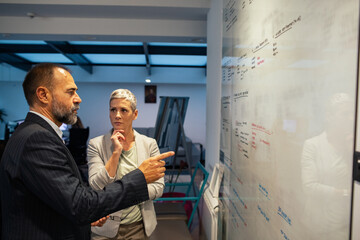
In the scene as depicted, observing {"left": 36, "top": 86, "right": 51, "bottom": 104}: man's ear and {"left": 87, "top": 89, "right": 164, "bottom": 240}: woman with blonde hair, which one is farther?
→ {"left": 87, "top": 89, "right": 164, "bottom": 240}: woman with blonde hair

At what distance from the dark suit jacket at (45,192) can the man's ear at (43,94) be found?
3.8 inches

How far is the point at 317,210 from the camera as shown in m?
0.74

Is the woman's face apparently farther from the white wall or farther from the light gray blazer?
the white wall

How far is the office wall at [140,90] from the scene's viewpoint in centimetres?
786

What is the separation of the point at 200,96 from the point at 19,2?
20.0ft

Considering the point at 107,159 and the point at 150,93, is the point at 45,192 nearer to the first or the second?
the point at 107,159

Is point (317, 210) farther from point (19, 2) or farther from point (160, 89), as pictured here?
point (160, 89)

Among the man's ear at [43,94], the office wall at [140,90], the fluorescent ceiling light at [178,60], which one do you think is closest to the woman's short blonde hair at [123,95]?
the man's ear at [43,94]

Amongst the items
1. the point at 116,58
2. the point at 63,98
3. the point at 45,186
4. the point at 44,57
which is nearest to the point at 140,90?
the point at 116,58

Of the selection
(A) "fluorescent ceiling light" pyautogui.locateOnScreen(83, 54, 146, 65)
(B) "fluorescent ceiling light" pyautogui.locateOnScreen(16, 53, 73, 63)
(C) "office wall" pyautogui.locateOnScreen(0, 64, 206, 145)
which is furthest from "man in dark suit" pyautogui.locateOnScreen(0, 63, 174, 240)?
(C) "office wall" pyautogui.locateOnScreen(0, 64, 206, 145)

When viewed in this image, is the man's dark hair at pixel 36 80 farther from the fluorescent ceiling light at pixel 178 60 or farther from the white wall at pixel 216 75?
the fluorescent ceiling light at pixel 178 60

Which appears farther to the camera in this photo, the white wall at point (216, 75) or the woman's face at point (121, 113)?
the white wall at point (216, 75)

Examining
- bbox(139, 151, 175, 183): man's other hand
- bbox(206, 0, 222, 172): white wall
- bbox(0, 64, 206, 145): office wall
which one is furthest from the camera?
bbox(0, 64, 206, 145): office wall

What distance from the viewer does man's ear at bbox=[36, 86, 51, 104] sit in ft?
3.30
